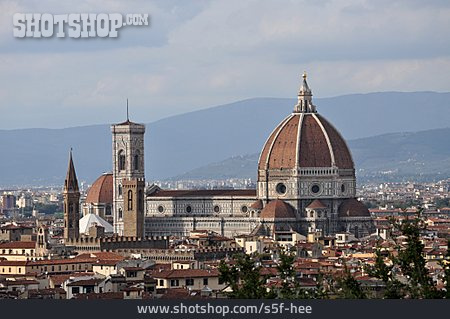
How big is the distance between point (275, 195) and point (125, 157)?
10849 millimetres

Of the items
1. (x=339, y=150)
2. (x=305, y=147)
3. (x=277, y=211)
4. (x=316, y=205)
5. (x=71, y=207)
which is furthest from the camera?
(x=339, y=150)

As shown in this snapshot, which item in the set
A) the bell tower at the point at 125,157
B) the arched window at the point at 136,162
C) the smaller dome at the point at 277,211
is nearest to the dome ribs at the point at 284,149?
the smaller dome at the point at 277,211

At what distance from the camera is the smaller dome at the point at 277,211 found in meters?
117

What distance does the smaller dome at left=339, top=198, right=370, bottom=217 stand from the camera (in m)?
118

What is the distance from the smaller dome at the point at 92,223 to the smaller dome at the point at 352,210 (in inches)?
601

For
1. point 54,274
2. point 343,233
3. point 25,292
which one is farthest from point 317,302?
point 343,233

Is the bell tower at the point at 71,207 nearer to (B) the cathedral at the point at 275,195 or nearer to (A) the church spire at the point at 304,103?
(B) the cathedral at the point at 275,195

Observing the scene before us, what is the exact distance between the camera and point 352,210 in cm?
11806

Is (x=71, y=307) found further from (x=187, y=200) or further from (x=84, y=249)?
(x=187, y=200)

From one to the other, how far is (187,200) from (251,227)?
742 cm

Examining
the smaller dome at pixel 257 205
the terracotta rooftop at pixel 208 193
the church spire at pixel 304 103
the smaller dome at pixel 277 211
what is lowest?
the smaller dome at pixel 277 211

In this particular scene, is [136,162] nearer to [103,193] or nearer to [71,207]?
[103,193]

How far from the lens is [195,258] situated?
87.3 metres

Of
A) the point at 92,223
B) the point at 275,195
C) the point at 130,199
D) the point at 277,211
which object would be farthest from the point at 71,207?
the point at 275,195
